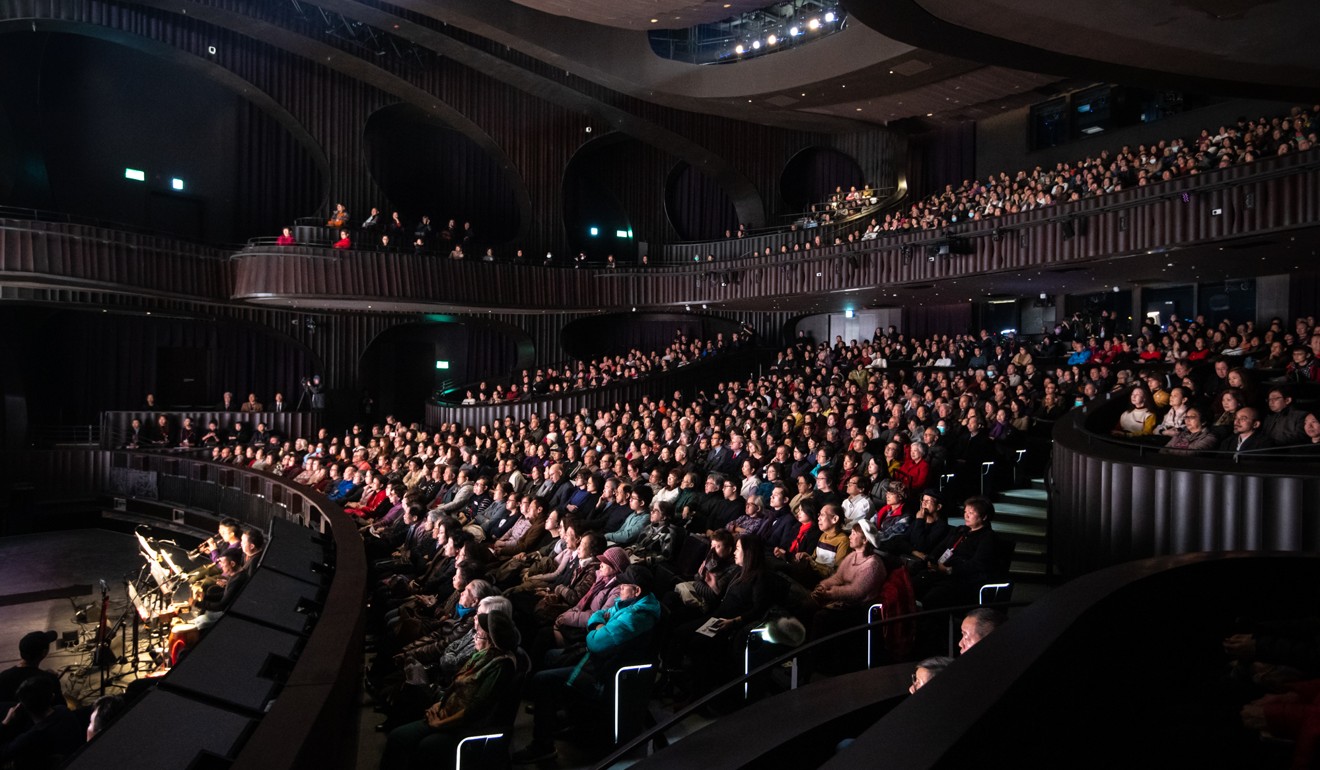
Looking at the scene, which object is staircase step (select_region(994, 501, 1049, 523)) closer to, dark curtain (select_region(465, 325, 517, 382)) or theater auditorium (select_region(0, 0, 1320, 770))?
theater auditorium (select_region(0, 0, 1320, 770))

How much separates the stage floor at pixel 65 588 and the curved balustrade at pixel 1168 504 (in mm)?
6506

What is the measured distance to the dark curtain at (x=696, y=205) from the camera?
62.6 feet

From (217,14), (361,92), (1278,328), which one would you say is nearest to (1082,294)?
(1278,328)

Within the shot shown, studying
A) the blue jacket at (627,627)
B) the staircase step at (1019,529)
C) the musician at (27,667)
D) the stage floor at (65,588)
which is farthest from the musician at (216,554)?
the staircase step at (1019,529)

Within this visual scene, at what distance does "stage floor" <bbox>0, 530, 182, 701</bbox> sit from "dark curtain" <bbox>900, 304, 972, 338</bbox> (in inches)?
532

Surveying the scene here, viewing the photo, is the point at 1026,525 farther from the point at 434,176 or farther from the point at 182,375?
the point at 434,176

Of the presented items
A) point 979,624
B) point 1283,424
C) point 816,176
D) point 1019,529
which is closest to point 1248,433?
point 1283,424

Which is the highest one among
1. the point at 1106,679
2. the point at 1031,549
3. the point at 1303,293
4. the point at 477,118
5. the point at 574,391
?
the point at 477,118

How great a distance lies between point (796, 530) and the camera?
5223 mm

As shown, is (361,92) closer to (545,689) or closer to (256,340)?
(256,340)

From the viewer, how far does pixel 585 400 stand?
14.1 m

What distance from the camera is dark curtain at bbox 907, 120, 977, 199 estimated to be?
16.0 metres

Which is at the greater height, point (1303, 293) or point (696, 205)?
point (696, 205)

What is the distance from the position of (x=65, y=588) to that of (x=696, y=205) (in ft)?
47.1
